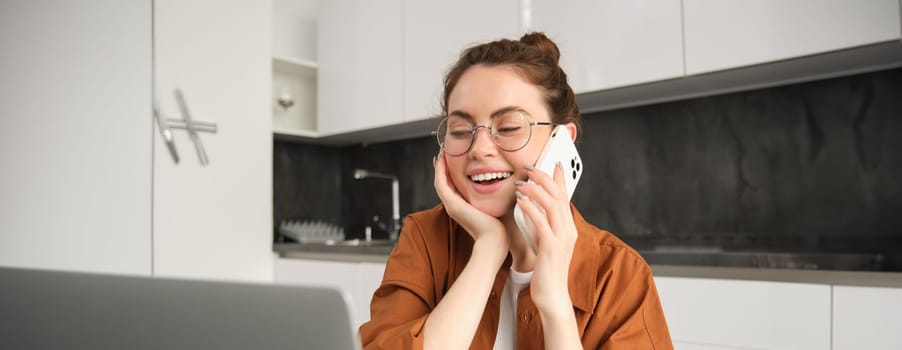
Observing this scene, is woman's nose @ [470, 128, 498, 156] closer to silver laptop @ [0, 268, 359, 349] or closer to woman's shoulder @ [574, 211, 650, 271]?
woman's shoulder @ [574, 211, 650, 271]

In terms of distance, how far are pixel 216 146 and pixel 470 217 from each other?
195cm

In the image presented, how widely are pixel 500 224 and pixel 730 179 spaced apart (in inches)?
59.0

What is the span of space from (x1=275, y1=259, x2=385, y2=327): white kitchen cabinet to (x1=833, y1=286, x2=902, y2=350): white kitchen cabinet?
1.53m

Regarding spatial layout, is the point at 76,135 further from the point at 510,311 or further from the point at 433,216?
the point at 510,311

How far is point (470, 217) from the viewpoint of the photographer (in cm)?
100

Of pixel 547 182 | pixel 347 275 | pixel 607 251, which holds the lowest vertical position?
pixel 347 275

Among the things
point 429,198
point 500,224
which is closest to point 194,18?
point 429,198

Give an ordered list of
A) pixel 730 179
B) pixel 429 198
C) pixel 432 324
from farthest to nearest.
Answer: pixel 429 198 < pixel 730 179 < pixel 432 324

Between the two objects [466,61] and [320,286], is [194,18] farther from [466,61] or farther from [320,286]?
[320,286]

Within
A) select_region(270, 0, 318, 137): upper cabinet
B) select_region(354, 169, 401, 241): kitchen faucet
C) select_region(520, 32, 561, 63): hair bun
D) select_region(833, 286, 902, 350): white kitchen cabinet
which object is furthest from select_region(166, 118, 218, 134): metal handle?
select_region(833, 286, 902, 350): white kitchen cabinet

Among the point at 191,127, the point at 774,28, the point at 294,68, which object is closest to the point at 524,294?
the point at 774,28

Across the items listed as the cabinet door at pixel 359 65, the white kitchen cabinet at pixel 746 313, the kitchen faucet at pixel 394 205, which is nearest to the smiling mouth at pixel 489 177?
the white kitchen cabinet at pixel 746 313

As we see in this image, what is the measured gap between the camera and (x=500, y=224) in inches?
39.1

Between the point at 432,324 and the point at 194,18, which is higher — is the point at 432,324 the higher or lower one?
the lower one
